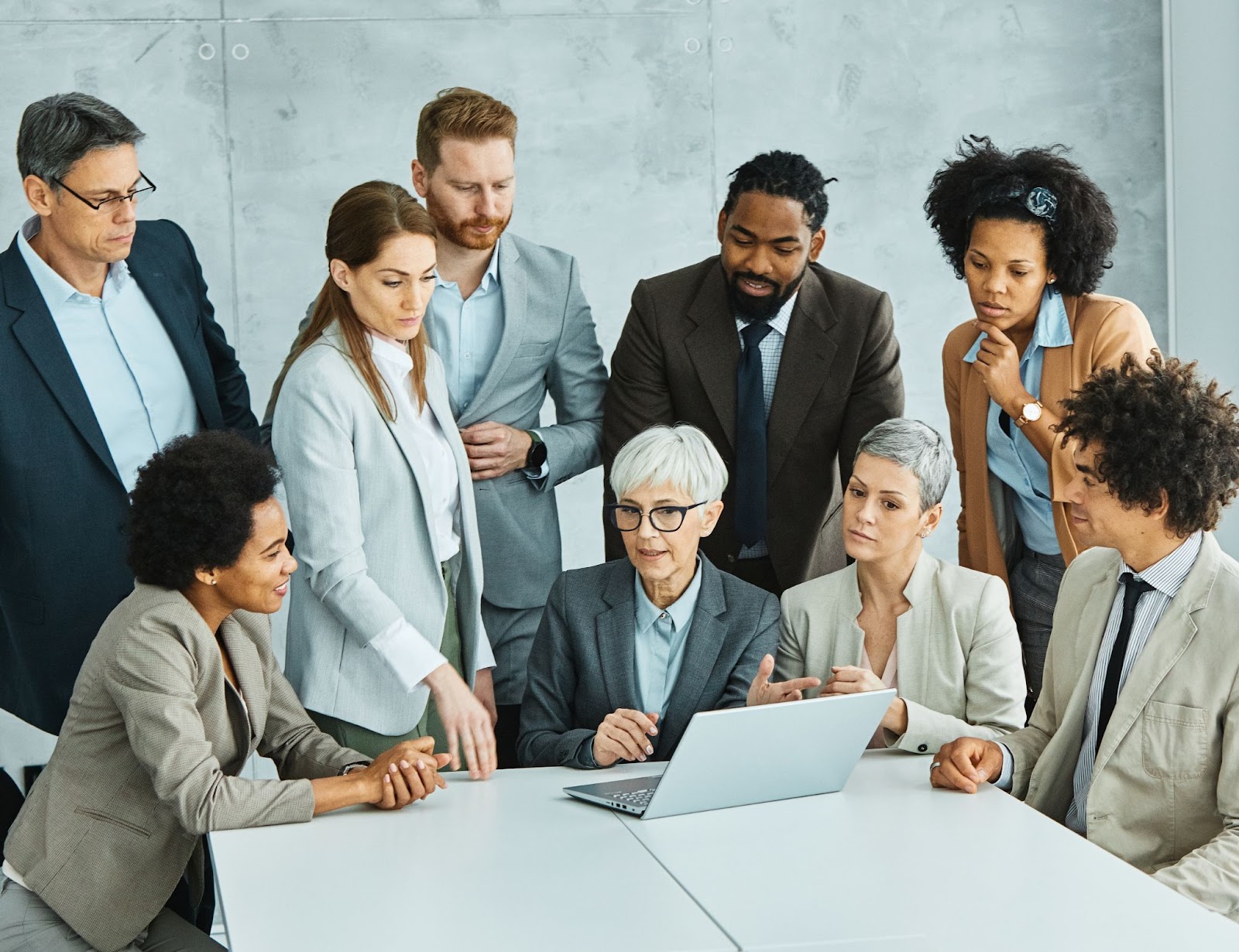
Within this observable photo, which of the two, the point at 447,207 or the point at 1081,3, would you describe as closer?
the point at 447,207

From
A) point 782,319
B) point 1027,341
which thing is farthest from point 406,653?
point 1027,341

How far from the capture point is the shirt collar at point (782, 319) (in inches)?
126

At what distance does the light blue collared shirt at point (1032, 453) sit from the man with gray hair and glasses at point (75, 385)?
5.55ft

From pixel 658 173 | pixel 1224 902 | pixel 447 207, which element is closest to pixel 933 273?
pixel 658 173

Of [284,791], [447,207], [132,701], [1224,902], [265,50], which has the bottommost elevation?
[1224,902]

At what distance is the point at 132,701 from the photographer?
7.16ft

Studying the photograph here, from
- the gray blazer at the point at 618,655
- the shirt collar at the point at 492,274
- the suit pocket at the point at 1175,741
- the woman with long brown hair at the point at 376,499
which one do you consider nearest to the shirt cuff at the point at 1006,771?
the suit pocket at the point at 1175,741

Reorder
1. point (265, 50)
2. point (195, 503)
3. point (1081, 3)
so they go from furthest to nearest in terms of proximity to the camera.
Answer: point (1081, 3) → point (265, 50) → point (195, 503)

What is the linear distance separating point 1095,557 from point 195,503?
4.99 feet

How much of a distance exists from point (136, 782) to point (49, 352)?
0.98 meters

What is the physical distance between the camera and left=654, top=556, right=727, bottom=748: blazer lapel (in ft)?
8.60

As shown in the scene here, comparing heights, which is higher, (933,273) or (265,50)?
(265,50)

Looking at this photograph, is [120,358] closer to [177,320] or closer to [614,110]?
[177,320]

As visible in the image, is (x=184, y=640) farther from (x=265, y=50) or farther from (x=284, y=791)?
Result: (x=265, y=50)
